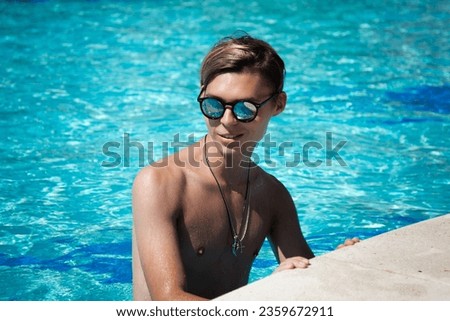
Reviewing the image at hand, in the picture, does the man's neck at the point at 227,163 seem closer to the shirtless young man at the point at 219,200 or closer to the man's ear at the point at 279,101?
the shirtless young man at the point at 219,200

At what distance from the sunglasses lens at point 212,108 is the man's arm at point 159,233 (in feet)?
0.95

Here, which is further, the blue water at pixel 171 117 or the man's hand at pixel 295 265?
the blue water at pixel 171 117

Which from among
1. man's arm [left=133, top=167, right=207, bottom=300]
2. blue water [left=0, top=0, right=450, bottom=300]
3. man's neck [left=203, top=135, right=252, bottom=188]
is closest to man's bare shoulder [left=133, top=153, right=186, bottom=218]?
man's arm [left=133, top=167, right=207, bottom=300]

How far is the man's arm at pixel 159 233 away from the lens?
315 cm

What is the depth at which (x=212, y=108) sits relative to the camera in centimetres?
333

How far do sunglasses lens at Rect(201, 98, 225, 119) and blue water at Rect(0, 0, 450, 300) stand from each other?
1.98 m

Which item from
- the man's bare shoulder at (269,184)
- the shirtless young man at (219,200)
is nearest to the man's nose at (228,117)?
the shirtless young man at (219,200)

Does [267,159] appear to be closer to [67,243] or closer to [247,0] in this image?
[67,243]

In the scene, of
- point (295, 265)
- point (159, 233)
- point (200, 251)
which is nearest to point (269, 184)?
point (200, 251)

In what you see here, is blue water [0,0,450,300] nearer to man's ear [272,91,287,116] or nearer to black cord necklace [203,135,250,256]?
black cord necklace [203,135,250,256]

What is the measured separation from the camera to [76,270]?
5191 millimetres

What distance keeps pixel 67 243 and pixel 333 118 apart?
3360mm

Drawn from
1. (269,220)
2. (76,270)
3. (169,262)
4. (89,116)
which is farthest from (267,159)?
(169,262)

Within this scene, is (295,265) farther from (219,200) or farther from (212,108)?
(212,108)
